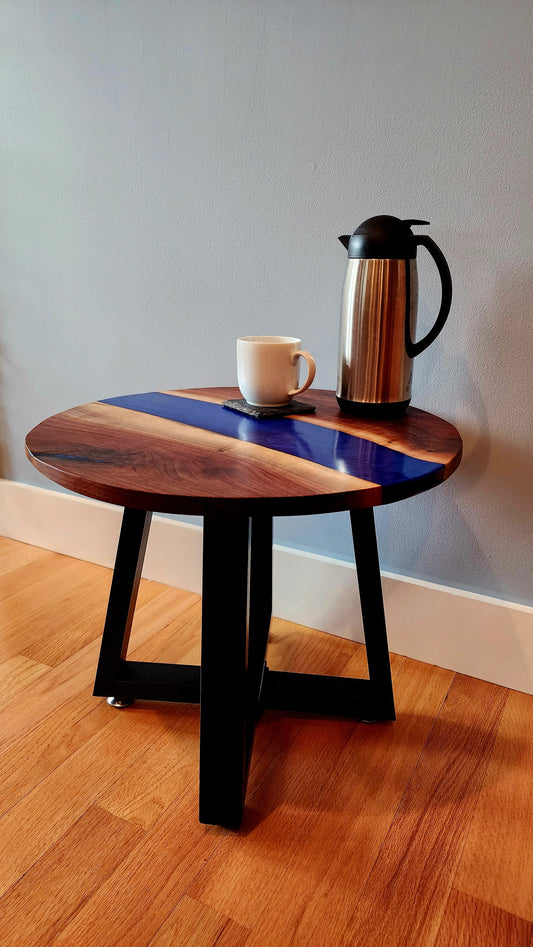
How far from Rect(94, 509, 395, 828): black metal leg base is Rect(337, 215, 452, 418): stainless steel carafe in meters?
0.20

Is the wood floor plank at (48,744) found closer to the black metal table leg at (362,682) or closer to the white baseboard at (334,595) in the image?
the black metal table leg at (362,682)

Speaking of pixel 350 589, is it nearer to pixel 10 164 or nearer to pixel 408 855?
pixel 408 855

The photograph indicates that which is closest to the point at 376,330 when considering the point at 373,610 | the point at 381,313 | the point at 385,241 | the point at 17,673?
the point at 381,313

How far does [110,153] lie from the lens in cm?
145

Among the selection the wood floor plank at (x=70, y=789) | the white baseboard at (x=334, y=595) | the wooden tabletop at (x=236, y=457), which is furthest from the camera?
the white baseboard at (x=334, y=595)

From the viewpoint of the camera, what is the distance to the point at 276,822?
0.94 m

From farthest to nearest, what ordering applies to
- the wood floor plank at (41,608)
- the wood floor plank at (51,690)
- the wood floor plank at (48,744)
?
the wood floor plank at (41,608), the wood floor plank at (51,690), the wood floor plank at (48,744)

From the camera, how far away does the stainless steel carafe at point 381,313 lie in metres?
0.93

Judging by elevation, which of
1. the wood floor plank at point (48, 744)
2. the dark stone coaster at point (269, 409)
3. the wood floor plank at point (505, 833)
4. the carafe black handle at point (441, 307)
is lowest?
the wood floor plank at point (505, 833)

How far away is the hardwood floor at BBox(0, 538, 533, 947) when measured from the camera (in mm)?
800

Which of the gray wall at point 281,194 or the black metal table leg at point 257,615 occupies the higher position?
the gray wall at point 281,194

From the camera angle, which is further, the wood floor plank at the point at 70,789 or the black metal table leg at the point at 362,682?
the black metal table leg at the point at 362,682

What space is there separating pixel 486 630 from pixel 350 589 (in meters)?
0.28

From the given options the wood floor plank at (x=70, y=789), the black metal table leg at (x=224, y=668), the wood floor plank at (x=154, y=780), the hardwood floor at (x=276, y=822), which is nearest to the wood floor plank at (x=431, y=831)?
the hardwood floor at (x=276, y=822)
